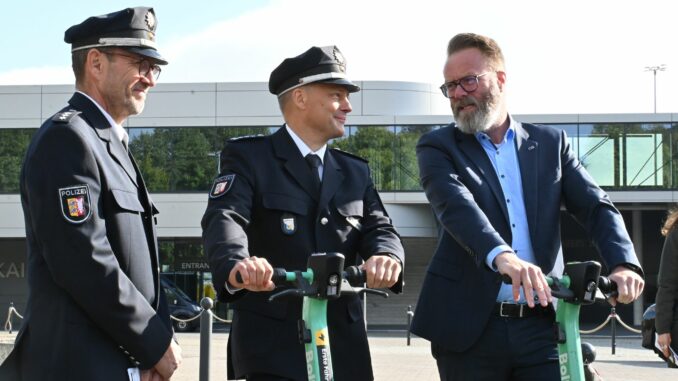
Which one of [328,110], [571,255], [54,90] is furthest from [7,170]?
[328,110]

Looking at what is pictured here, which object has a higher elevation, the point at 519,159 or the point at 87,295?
the point at 519,159

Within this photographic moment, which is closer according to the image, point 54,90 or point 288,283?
point 288,283

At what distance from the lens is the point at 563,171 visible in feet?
17.2

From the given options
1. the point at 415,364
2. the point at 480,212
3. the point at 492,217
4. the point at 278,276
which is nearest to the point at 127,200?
the point at 278,276

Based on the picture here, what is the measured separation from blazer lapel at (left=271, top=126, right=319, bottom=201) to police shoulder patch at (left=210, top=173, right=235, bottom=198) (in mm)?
284

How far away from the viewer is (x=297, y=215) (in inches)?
202

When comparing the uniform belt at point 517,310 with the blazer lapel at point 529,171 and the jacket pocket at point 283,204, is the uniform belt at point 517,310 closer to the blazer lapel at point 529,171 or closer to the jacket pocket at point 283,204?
the blazer lapel at point 529,171

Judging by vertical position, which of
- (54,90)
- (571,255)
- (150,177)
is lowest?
(571,255)

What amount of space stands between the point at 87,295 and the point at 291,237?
4.19 feet

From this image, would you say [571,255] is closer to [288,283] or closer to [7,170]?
[7,170]

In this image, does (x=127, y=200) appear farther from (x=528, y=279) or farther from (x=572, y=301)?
(x=572, y=301)

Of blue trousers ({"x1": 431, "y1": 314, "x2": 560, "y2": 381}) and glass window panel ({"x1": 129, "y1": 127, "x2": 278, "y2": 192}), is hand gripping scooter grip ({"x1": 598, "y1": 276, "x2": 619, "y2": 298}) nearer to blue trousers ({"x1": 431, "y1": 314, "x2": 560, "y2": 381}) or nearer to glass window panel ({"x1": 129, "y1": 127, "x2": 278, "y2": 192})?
blue trousers ({"x1": 431, "y1": 314, "x2": 560, "y2": 381})

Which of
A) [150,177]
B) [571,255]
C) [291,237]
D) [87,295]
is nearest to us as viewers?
[87,295]

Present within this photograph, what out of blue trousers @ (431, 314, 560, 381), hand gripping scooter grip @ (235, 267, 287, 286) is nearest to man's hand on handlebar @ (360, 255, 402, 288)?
hand gripping scooter grip @ (235, 267, 287, 286)
